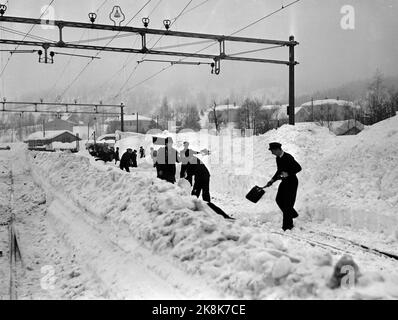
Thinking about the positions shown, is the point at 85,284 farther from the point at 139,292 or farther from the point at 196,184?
the point at 196,184

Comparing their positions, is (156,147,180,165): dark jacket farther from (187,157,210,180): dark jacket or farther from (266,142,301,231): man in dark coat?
(266,142,301,231): man in dark coat

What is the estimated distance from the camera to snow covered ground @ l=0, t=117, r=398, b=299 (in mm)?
3959

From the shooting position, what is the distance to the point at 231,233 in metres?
5.04

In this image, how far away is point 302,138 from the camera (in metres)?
16.5

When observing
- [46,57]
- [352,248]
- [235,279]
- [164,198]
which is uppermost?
[46,57]

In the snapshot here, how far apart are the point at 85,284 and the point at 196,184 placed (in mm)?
5912

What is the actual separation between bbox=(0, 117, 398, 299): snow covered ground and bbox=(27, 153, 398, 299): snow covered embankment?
13mm

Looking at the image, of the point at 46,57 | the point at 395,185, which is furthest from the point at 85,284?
the point at 46,57

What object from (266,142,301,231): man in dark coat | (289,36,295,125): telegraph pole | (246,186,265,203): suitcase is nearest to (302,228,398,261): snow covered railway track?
(266,142,301,231): man in dark coat

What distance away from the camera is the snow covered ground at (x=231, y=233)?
13.0ft

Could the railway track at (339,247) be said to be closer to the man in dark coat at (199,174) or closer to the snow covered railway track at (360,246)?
the snow covered railway track at (360,246)

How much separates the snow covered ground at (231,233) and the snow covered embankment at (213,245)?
0.01 meters

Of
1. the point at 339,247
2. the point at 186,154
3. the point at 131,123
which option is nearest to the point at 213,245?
the point at 339,247

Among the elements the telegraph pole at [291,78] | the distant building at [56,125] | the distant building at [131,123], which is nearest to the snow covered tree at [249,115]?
the distant building at [131,123]
